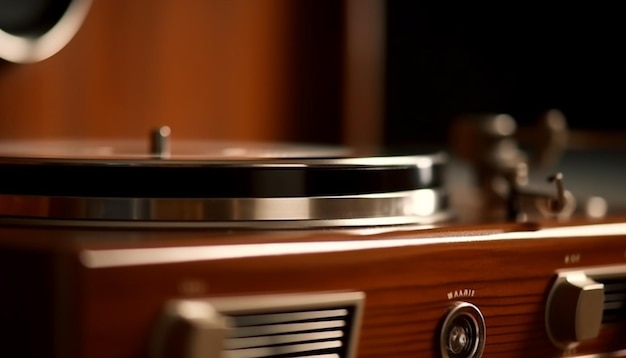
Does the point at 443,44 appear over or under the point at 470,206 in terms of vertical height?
over

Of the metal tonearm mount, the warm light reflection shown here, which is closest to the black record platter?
the warm light reflection

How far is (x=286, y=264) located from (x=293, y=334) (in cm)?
4

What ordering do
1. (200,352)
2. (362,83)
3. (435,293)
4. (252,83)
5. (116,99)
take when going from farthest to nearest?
(362,83)
(252,83)
(116,99)
(435,293)
(200,352)

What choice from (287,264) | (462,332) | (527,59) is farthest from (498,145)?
(287,264)

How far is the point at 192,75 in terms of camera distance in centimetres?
113

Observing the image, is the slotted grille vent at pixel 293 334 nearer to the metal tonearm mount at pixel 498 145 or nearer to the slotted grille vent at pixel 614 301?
the slotted grille vent at pixel 614 301

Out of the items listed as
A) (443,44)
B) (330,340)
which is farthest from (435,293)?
(443,44)

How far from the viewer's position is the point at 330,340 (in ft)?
1.74

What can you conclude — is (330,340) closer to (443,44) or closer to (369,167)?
(369,167)

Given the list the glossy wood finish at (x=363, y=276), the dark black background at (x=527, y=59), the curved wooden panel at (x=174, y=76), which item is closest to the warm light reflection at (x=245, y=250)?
the glossy wood finish at (x=363, y=276)

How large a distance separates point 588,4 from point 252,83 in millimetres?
478

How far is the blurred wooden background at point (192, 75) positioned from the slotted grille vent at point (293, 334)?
1.74 ft

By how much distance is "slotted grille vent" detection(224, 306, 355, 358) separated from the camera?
499mm

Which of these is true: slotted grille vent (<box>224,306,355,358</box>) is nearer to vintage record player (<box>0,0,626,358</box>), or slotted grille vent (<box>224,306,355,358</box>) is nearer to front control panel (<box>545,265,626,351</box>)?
vintage record player (<box>0,0,626,358</box>)
